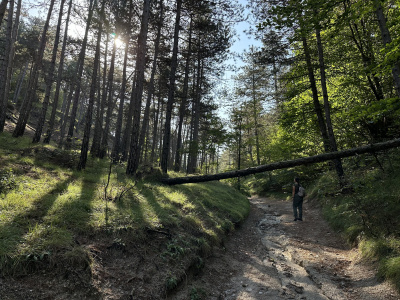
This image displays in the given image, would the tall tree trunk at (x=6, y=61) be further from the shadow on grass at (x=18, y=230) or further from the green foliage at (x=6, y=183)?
the shadow on grass at (x=18, y=230)

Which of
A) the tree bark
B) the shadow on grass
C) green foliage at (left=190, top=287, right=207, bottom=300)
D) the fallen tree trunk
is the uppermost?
the tree bark

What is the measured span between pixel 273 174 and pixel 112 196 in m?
17.8

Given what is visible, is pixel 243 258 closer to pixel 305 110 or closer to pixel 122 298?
pixel 122 298

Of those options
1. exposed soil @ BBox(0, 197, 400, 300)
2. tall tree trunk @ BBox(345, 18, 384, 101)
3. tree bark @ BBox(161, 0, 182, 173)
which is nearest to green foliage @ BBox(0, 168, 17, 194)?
exposed soil @ BBox(0, 197, 400, 300)

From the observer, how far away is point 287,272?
198 inches

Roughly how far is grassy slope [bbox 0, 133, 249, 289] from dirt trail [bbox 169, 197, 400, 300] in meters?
0.60

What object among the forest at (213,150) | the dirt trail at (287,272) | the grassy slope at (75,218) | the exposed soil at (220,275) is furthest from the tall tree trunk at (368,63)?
the grassy slope at (75,218)

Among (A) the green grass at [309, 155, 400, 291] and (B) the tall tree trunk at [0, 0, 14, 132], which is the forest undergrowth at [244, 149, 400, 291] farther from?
(B) the tall tree trunk at [0, 0, 14, 132]

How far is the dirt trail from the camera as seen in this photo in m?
4.07

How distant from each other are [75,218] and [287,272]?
4.88 meters

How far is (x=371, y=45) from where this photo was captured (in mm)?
10609

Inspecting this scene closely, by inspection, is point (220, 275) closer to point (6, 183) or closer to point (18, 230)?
point (18, 230)

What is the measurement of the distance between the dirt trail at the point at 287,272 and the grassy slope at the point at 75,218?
601 mm

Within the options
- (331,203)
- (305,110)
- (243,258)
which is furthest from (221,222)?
(305,110)
